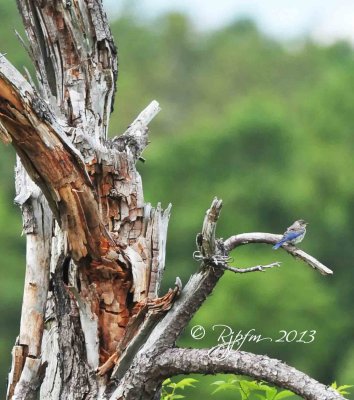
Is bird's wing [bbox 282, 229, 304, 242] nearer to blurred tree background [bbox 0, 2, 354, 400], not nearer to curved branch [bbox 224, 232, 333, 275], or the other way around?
curved branch [bbox 224, 232, 333, 275]

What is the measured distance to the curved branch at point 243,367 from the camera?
6.06 metres

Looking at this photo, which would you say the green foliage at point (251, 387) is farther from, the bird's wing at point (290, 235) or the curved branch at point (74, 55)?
the curved branch at point (74, 55)

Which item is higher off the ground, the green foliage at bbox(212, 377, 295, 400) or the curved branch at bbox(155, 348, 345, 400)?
the green foliage at bbox(212, 377, 295, 400)

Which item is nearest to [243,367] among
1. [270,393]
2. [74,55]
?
[270,393]

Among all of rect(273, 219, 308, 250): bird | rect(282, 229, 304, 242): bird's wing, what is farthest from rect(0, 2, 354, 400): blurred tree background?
rect(282, 229, 304, 242): bird's wing

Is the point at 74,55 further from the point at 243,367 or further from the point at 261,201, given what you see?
the point at 261,201

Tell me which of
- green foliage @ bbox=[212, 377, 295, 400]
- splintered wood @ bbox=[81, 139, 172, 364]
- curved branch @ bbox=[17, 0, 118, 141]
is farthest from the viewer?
curved branch @ bbox=[17, 0, 118, 141]

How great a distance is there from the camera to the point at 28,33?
7.49 meters

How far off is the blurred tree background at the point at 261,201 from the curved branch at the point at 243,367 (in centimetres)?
2555

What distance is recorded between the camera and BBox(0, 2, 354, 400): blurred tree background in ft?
143

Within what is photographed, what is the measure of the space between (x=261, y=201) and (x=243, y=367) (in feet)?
147

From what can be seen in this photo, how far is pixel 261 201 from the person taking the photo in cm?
5112

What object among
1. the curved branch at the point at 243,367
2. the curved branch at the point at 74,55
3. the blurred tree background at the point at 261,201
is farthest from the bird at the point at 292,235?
the blurred tree background at the point at 261,201

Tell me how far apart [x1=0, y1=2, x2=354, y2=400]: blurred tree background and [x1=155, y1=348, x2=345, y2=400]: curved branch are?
25553 mm
